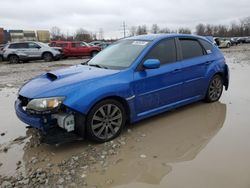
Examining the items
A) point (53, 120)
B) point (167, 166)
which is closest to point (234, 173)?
point (167, 166)

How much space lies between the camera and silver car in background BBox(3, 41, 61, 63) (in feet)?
66.0

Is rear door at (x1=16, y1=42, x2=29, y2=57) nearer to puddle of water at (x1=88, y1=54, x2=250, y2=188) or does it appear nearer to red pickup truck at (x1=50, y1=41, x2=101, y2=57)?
red pickup truck at (x1=50, y1=41, x2=101, y2=57)

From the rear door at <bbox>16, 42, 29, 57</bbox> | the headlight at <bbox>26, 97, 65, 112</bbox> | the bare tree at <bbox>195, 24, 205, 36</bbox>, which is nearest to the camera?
the headlight at <bbox>26, 97, 65, 112</bbox>

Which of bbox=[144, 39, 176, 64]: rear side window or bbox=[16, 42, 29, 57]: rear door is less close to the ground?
bbox=[16, 42, 29, 57]: rear door

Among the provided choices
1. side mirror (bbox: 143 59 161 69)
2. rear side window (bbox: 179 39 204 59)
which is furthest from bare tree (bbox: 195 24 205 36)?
side mirror (bbox: 143 59 161 69)

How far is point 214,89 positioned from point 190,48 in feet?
3.89

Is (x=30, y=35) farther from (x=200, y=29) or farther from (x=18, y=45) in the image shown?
(x=200, y=29)

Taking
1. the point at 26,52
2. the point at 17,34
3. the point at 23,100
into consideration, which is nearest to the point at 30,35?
the point at 17,34

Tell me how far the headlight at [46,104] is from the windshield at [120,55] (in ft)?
4.33

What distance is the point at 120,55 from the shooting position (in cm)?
502

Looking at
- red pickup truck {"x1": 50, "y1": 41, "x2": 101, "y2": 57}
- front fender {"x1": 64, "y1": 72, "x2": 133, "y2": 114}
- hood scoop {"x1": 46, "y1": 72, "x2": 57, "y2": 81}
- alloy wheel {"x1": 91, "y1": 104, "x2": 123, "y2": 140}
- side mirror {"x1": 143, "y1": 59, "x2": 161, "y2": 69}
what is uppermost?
red pickup truck {"x1": 50, "y1": 41, "x2": 101, "y2": 57}

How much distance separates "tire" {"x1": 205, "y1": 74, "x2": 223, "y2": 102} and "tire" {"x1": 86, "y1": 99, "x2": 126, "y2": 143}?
98.8 inches

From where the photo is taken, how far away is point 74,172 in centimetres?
335

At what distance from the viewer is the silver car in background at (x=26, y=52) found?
66.0 ft
